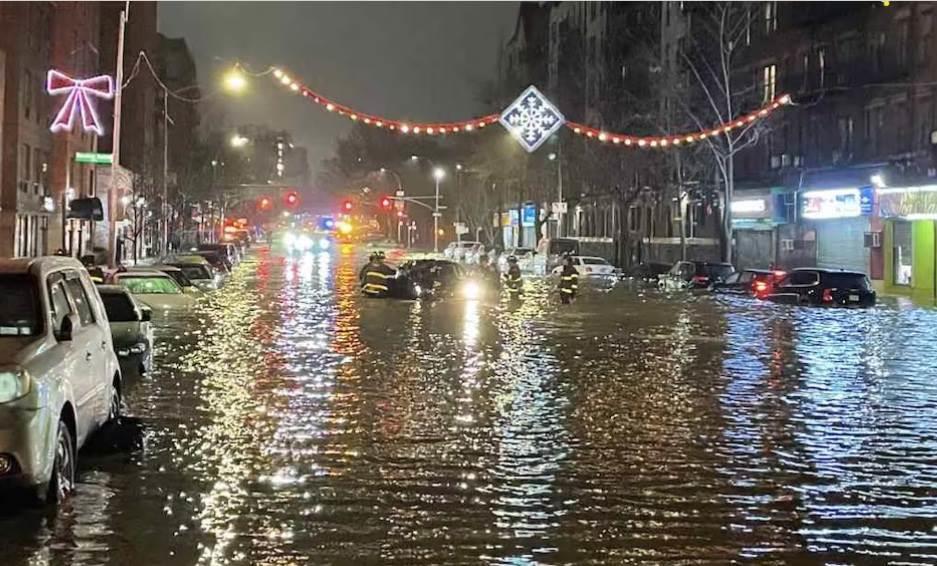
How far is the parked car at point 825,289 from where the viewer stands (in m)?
37.5

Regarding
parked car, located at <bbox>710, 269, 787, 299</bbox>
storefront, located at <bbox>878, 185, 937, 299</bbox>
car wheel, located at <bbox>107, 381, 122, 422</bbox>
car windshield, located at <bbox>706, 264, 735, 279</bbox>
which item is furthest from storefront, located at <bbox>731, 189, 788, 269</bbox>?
car wheel, located at <bbox>107, 381, 122, 422</bbox>

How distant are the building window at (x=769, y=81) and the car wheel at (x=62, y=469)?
162 feet

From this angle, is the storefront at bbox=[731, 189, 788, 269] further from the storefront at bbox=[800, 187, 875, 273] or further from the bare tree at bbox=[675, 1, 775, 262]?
the storefront at bbox=[800, 187, 875, 273]

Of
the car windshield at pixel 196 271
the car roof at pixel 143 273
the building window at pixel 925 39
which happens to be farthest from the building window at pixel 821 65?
the car roof at pixel 143 273

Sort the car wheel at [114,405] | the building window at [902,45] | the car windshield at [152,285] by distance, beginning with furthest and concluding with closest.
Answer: the building window at [902,45]
the car windshield at [152,285]
the car wheel at [114,405]

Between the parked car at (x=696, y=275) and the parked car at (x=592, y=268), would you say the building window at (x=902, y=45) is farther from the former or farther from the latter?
the parked car at (x=592, y=268)

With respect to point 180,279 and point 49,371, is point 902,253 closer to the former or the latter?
point 180,279

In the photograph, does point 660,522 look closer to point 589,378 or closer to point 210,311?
point 589,378

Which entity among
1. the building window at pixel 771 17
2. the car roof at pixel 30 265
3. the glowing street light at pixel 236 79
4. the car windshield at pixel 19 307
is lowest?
the car windshield at pixel 19 307

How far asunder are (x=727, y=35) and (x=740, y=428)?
143ft

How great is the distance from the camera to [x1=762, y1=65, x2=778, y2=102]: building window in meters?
54.9

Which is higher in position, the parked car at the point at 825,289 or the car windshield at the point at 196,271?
the car windshield at the point at 196,271

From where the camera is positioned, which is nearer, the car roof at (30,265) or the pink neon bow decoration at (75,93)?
the car roof at (30,265)

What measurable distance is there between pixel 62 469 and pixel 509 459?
→ 4014 mm
